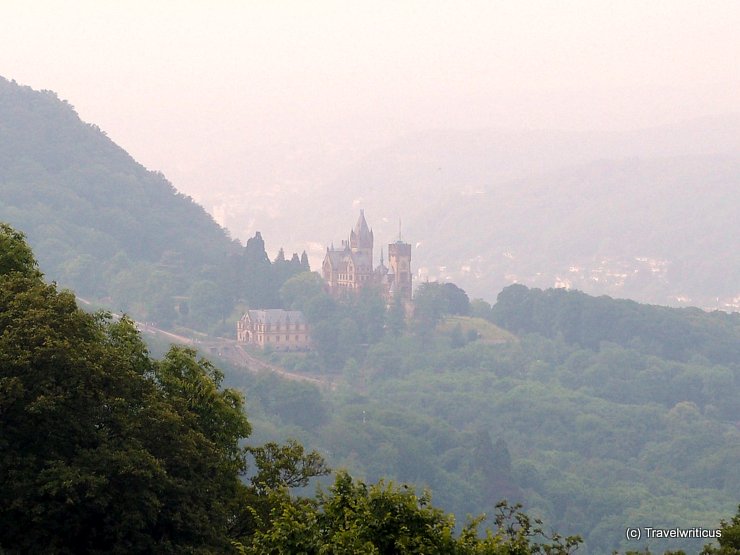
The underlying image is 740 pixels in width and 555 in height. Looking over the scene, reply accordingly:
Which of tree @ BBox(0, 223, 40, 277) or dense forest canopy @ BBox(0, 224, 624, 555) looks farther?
tree @ BBox(0, 223, 40, 277)

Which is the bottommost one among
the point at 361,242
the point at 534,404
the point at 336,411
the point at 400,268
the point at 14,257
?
the point at 336,411

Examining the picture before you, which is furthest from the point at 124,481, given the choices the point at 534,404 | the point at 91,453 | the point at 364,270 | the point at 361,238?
the point at 361,238

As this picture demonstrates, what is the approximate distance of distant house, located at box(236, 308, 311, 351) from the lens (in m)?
152

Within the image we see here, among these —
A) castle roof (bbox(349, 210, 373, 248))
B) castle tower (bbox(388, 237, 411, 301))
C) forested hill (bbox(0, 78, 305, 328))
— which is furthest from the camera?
castle roof (bbox(349, 210, 373, 248))

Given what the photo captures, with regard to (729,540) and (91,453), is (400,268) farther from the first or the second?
(91,453)

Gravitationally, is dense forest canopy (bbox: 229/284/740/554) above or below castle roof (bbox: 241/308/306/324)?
below

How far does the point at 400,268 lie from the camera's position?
164000 millimetres

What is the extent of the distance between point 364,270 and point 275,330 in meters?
14.1

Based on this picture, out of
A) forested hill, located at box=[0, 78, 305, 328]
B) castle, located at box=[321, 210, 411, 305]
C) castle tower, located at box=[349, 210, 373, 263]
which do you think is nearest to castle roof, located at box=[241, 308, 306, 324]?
forested hill, located at box=[0, 78, 305, 328]

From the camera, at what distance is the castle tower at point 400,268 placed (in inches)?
6393

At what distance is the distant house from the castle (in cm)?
833

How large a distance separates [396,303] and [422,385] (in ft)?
33.3

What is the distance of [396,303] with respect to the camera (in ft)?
532

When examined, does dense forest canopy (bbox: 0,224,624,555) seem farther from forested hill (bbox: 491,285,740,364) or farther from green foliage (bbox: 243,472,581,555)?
forested hill (bbox: 491,285,740,364)
